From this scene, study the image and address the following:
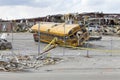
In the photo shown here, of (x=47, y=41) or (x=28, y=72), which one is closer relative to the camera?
(x=28, y=72)

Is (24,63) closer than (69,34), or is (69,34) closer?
(24,63)

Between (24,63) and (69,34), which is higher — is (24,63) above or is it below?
below

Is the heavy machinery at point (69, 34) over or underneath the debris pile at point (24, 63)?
over

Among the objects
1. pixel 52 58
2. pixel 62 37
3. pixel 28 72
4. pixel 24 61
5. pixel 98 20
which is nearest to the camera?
pixel 28 72

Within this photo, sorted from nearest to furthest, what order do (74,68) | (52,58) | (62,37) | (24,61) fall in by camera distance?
(74,68) → (24,61) → (52,58) → (62,37)

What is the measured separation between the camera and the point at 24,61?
22.6 m

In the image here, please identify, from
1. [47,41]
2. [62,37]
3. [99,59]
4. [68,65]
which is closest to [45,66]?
[68,65]

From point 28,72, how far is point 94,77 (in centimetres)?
344

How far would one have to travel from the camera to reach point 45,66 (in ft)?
69.7

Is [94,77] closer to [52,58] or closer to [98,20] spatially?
[52,58]

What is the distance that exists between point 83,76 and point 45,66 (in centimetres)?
465

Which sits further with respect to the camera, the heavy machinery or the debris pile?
the heavy machinery

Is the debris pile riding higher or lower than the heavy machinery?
lower

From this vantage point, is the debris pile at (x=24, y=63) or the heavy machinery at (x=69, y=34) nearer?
the debris pile at (x=24, y=63)
